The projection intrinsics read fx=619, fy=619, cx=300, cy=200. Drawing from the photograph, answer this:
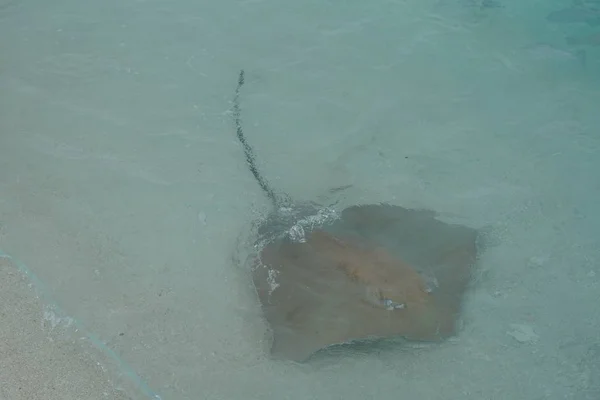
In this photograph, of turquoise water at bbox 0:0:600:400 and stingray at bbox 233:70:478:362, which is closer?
stingray at bbox 233:70:478:362

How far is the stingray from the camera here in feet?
13.8

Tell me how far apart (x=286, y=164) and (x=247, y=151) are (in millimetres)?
415

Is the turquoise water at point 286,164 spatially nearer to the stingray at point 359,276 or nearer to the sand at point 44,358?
the sand at point 44,358

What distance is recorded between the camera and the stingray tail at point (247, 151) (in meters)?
5.73

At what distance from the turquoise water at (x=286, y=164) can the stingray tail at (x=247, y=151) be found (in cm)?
8

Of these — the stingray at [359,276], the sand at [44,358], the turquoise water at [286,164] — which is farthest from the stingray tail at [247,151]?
the sand at [44,358]

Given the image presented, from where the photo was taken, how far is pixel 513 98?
23.1ft

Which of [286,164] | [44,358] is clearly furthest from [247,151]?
[44,358]

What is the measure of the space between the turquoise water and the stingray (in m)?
0.31

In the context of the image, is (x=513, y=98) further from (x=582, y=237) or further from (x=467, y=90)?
(x=582, y=237)

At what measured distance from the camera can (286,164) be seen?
19.9 ft

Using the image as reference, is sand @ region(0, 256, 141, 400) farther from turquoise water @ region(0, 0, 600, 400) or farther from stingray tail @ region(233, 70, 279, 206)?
stingray tail @ region(233, 70, 279, 206)

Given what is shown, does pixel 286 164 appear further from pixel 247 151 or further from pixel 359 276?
pixel 359 276

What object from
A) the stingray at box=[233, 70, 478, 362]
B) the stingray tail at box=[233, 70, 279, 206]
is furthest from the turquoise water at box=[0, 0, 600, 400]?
the stingray at box=[233, 70, 478, 362]
